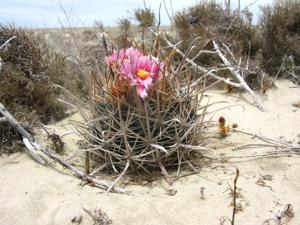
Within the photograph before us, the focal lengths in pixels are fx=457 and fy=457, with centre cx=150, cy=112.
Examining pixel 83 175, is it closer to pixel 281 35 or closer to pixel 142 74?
pixel 142 74

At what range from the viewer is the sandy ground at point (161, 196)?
266 cm

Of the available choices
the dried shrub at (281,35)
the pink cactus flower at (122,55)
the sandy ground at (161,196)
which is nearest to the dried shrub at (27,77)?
the sandy ground at (161,196)

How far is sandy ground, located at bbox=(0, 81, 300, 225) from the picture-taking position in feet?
8.71

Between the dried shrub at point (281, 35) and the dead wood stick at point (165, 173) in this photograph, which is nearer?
the dead wood stick at point (165, 173)

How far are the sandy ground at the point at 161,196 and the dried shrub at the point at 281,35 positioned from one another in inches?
102

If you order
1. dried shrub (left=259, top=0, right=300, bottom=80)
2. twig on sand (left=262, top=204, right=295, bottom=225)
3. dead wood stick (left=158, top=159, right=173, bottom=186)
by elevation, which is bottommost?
twig on sand (left=262, top=204, right=295, bottom=225)

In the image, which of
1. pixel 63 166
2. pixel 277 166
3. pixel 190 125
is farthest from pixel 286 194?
pixel 63 166

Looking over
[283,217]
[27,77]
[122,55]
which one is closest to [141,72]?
[122,55]

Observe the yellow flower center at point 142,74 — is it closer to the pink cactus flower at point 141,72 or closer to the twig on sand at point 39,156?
the pink cactus flower at point 141,72

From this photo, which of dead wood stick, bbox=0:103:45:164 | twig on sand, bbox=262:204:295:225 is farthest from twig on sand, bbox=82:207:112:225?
dead wood stick, bbox=0:103:45:164

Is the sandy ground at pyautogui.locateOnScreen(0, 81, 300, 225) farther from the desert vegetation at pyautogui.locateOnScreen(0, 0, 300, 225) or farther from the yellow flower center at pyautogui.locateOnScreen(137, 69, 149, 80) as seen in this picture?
the yellow flower center at pyautogui.locateOnScreen(137, 69, 149, 80)

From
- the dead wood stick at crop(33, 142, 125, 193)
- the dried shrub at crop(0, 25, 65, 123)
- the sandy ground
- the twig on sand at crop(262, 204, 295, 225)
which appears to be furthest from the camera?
the dried shrub at crop(0, 25, 65, 123)

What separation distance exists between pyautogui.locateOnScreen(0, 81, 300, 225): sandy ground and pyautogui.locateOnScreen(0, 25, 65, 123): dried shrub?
909 mm

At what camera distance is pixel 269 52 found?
607 centimetres
